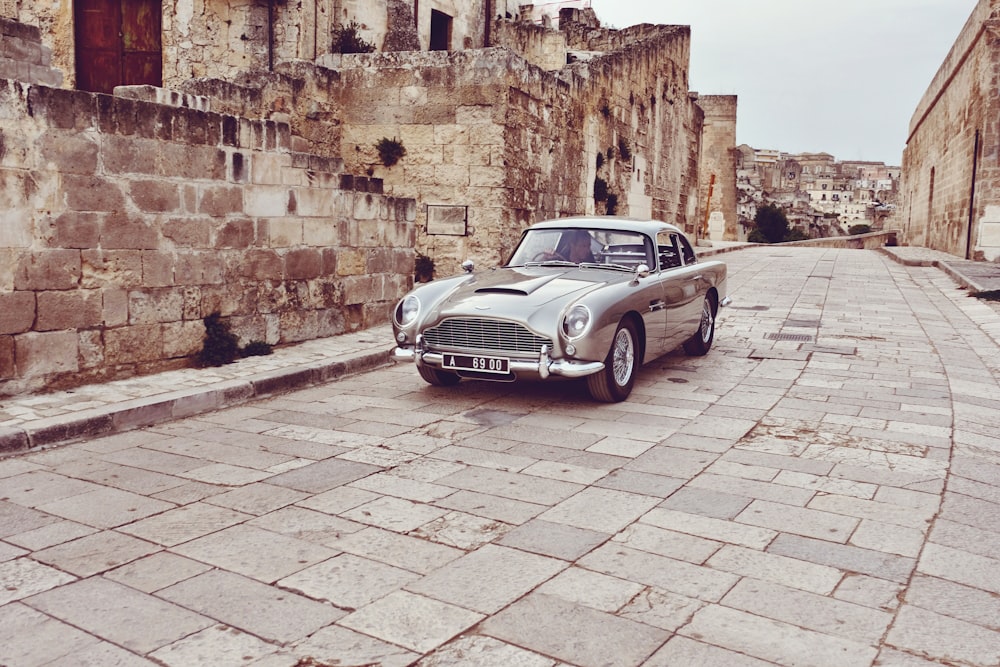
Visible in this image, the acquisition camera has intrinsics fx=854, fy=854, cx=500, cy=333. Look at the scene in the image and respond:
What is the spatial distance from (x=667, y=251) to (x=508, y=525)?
4.51 metres

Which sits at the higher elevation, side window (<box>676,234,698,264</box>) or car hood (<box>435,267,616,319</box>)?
side window (<box>676,234,698,264</box>)

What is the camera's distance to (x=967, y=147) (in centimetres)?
2125

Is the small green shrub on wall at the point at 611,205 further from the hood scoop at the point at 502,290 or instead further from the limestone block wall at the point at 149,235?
the hood scoop at the point at 502,290

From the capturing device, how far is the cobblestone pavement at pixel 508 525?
2.90 metres

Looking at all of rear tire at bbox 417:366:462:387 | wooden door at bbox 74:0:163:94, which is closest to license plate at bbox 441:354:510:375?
rear tire at bbox 417:366:462:387

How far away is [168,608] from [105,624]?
8.3 inches

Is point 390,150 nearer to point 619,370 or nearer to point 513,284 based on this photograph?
point 513,284

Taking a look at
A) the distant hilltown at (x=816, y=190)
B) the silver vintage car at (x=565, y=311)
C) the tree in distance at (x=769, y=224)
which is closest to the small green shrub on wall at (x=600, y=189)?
the silver vintage car at (x=565, y=311)

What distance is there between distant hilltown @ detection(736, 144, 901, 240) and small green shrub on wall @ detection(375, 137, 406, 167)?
4239 cm

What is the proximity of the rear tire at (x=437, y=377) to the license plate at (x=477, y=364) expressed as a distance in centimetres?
48

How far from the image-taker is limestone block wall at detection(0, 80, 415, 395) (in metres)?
6.14

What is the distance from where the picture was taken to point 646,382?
735 centimetres

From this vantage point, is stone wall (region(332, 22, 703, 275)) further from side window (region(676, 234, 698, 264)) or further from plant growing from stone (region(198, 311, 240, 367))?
plant growing from stone (region(198, 311, 240, 367))

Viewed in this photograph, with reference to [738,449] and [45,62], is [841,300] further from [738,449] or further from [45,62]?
[45,62]
